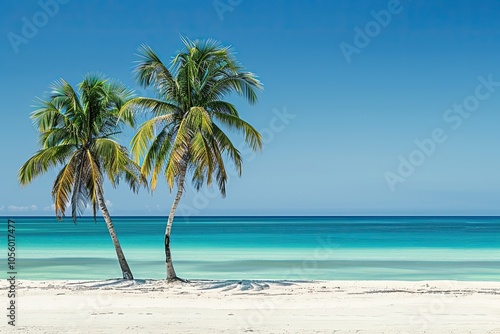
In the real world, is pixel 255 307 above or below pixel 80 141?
below

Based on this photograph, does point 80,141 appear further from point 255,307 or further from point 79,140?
point 255,307

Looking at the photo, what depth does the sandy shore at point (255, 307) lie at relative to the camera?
35.9 feet

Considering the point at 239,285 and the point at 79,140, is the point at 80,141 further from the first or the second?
the point at 239,285

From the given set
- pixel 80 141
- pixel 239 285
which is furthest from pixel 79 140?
pixel 239 285

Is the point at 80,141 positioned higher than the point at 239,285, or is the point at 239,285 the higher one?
the point at 80,141

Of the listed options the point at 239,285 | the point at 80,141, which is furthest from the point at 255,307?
the point at 80,141

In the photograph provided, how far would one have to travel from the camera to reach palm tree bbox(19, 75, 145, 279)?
17.4 meters

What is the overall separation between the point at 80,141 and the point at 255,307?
294 inches

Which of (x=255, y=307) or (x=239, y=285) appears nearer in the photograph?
(x=255, y=307)

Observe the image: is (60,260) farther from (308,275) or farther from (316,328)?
(316,328)

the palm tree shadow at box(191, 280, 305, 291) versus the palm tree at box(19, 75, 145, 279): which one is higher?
the palm tree at box(19, 75, 145, 279)

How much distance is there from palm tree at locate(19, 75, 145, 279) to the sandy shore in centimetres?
263

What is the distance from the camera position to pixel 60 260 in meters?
33.5

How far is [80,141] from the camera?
17750mm
